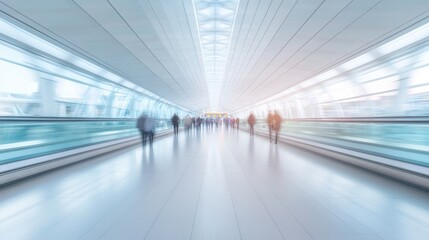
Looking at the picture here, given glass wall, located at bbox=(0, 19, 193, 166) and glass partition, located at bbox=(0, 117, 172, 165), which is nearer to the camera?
glass partition, located at bbox=(0, 117, 172, 165)

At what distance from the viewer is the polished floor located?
8.18 feet

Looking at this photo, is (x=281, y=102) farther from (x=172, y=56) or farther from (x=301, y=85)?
(x=172, y=56)

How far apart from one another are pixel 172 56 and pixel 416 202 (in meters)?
9.73

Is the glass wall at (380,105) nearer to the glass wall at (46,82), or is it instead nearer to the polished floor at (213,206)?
the polished floor at (213,206)

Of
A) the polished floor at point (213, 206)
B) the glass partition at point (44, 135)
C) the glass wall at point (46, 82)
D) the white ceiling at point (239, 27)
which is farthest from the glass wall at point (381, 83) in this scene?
the glass wall at point (46, 82)

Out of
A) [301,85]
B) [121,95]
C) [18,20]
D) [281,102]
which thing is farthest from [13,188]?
[281,102]

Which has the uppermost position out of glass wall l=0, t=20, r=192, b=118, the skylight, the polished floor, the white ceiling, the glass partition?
the skylight

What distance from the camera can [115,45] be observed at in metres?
7.21

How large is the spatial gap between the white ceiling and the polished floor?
3752mm

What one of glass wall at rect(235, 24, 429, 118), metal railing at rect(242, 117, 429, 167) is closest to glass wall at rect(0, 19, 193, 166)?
metal railing at rect(242, 117, 429, 167)

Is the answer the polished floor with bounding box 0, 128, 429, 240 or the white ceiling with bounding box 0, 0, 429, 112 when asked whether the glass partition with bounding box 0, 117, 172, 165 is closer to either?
the polished floor with bounding box 0, 128, 429, 240

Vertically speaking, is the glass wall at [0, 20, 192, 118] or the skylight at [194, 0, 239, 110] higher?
the skylight at [194, 0, 239, 110]

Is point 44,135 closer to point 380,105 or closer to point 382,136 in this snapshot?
point 382,136

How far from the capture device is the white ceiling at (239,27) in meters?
4.82
